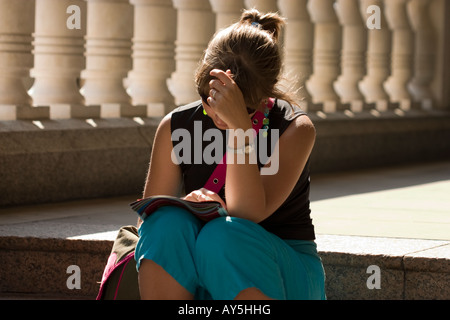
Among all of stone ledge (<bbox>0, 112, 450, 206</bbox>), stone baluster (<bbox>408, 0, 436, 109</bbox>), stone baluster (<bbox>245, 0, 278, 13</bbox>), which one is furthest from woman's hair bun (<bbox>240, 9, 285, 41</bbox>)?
stone baluster (<bbox>408, 0, 436, 109</bbox>)

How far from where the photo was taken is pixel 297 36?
27.5 ft

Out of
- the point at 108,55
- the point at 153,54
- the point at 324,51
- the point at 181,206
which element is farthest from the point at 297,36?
the point at 181,206

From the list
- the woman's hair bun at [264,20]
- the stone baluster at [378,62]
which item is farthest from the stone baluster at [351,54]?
the woman's hair bun at [264,20]

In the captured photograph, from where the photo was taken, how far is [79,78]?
637 cm

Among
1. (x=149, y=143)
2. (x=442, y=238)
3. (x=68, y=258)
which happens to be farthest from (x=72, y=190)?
(x=442, y=238)

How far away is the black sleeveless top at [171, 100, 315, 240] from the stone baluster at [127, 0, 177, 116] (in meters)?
3.28

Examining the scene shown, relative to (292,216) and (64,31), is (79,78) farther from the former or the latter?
(292,216)

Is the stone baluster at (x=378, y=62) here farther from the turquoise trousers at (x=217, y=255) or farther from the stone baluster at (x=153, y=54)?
the turquoise trousers at (x=217, y=255)

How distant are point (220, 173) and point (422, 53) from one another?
7196 millimetres

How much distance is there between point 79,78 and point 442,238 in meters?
2.66

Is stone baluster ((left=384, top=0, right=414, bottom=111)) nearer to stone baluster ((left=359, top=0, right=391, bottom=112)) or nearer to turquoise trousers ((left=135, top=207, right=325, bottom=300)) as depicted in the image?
stone baluster ((left=359, top=0, right=391, bottom=112))

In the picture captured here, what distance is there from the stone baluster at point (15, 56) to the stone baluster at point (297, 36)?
2965 mm

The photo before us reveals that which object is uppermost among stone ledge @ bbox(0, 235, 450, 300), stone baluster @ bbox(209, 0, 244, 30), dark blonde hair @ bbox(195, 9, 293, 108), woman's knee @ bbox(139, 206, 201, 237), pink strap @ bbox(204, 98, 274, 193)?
stone baluster @ bbox(209, 0, 244, 30)

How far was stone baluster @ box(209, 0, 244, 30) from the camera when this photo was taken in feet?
24.9
